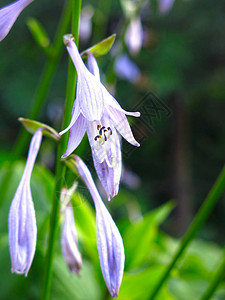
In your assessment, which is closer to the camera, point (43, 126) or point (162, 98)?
point (43, 126)

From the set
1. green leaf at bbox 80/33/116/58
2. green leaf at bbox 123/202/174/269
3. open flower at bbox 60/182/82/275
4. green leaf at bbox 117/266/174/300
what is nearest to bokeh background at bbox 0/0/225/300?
green leaf at bbox 123/202/174/269

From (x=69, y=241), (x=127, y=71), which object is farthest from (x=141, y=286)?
(x=127, y=71)

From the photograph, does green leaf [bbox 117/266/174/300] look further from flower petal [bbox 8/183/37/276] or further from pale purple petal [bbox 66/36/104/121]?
pale purple petal [bbox 66/36/104/121]

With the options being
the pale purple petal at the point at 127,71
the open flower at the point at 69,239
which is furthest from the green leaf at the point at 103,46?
the pale purple petal at the point at 127,71

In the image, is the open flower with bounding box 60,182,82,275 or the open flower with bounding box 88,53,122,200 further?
the open flower with bounding box 60,182,82,275

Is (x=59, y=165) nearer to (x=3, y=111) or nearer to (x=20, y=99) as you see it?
(x=20, y=99)

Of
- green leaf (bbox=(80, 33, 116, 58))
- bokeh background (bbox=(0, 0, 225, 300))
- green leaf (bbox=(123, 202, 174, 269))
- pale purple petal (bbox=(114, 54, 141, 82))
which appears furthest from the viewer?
bokeh background (bbox=(0, 0, 225, 300))

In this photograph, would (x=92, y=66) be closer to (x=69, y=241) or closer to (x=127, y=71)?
(x=69, y=241)

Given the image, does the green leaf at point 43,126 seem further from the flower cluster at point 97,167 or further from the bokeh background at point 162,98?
the bokeh background at point 162,98
